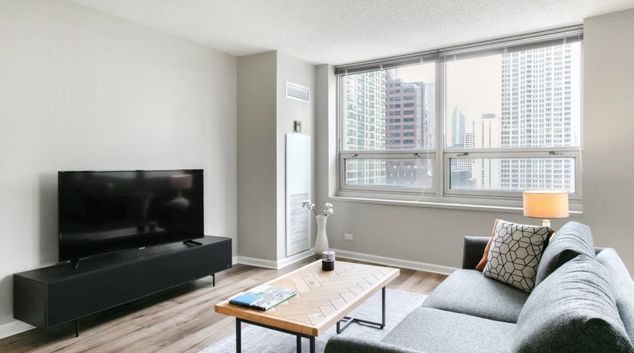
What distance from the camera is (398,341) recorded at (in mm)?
1828

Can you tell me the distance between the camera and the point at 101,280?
2.92 metres

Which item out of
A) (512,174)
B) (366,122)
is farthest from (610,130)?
(366,122)

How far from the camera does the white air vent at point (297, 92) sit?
4.76m

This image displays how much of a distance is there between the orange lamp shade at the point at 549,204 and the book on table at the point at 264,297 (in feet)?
6.79

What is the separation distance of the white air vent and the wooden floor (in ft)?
7.41

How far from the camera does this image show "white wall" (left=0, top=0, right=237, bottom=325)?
112 inches

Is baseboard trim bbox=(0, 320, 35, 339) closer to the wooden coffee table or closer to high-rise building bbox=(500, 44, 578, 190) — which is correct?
the wooden coffee table

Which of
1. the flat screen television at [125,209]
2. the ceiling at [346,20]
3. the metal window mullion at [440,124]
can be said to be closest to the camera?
the flat screen television at [125,209]

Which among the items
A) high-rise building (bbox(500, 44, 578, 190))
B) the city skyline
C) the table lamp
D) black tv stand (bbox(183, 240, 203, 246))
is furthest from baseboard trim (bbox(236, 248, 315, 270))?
the table lamp

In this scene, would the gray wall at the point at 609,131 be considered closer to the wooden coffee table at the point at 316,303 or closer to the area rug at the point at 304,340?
the area rug at the point at 304,340

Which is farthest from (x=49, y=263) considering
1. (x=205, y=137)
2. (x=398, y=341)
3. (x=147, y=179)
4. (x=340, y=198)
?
(x=340, y=198)

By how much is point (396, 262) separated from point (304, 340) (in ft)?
7.18

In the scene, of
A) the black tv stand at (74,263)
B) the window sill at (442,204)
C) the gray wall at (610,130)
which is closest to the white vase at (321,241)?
the window sill at (442,204)

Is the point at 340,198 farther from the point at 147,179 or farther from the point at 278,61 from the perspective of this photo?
the point at 147,179
